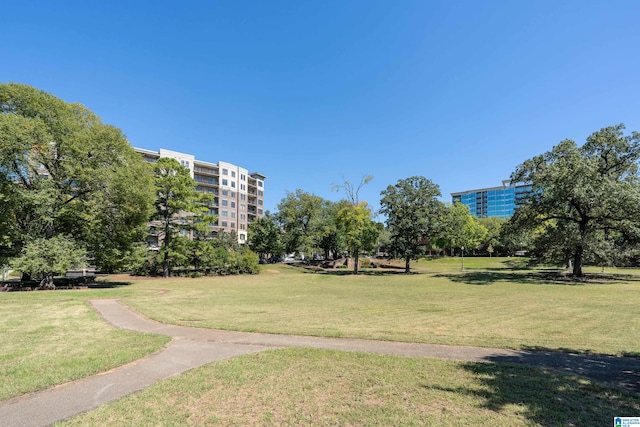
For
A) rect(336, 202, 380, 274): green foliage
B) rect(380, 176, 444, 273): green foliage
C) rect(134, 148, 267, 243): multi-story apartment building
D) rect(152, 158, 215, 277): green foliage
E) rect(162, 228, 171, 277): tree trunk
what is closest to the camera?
rect(152, 158, 215, 277): green foliage

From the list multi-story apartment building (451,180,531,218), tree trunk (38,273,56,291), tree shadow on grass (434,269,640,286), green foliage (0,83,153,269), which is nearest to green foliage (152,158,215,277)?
green foliage (0,83,153,269)

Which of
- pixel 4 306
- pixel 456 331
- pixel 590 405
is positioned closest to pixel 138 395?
pixel 590 405

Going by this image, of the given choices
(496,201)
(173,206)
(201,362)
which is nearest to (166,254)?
(173,206)

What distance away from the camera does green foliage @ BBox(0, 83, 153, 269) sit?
71.5 feet

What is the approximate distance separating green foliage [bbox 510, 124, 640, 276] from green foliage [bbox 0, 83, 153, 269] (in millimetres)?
34416

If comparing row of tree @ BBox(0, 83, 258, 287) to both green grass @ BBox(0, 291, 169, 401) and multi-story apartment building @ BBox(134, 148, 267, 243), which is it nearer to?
green grass @ BBox(0, 291, 169, 401)

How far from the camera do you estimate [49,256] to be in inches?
879

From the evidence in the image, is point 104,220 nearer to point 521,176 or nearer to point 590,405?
point 590,405

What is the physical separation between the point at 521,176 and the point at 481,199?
182m

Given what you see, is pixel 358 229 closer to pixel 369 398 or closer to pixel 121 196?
pixel 121 196

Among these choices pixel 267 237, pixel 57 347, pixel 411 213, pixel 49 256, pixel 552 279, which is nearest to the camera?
pixel 57 347

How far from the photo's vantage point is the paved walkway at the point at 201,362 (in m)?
4.86

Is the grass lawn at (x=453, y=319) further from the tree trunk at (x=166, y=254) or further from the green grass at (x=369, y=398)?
the tree trunk at (x=166, y=254)

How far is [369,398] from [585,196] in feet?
98.7
